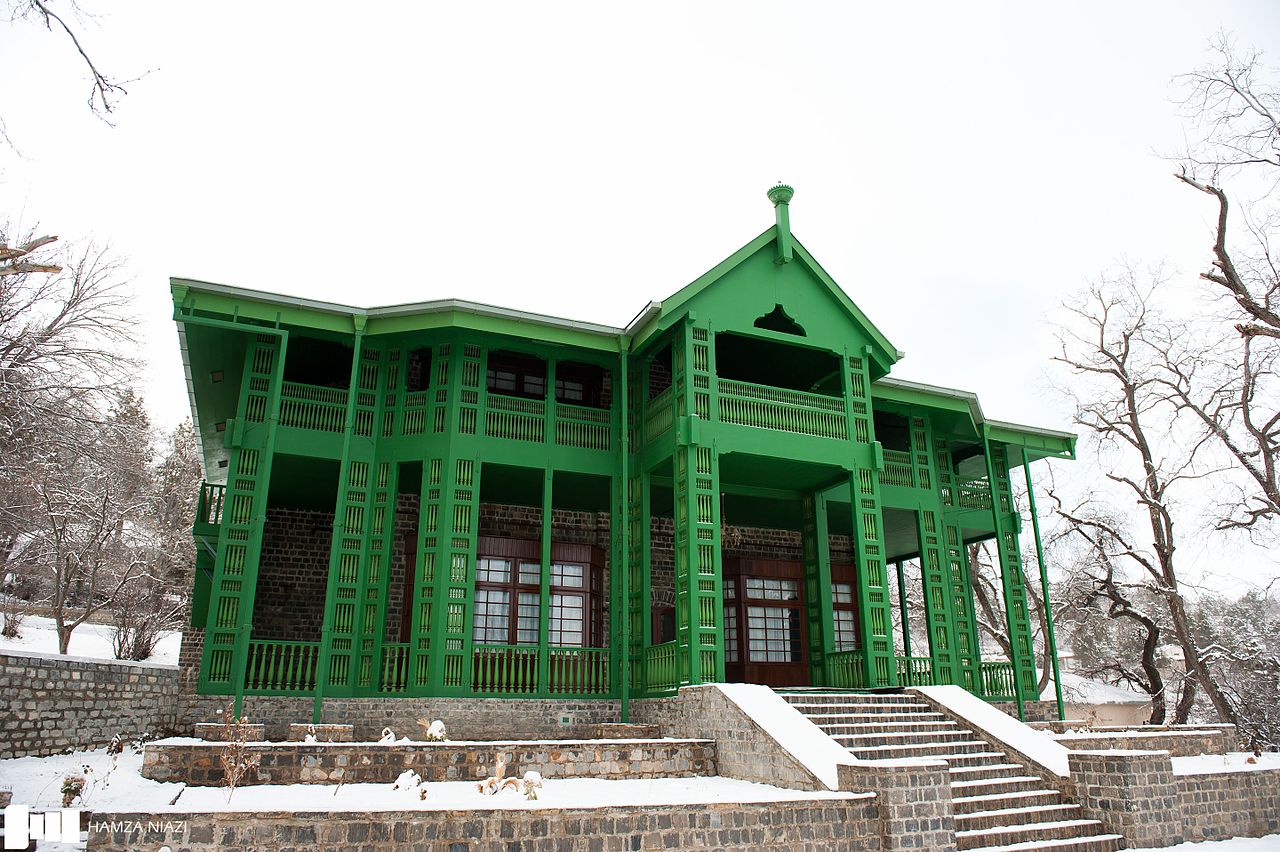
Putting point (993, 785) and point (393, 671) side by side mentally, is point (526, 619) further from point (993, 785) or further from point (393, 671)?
point (993, 785)

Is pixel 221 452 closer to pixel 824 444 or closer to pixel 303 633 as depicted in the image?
pixel 303 633

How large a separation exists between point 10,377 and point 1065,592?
2873 centimetres

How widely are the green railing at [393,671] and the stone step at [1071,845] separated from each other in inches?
329

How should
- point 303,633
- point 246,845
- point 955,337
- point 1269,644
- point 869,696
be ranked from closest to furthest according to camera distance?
point 246,845, point 869,696, point 303,633, point 1269,644, point 955,337

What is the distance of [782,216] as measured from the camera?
611 inches

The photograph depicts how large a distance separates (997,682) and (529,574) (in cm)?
1006

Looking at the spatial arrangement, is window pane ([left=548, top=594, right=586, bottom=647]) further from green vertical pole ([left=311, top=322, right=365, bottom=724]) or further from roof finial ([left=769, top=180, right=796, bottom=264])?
roof finial ([left=769, top=180, right=796, bottom=264])

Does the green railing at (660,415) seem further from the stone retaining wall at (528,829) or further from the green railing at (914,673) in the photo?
the stone retaining wall at (528,829)

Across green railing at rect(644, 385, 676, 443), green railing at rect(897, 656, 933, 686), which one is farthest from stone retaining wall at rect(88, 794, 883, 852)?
green railing at rect(644, 385, 676, 443)

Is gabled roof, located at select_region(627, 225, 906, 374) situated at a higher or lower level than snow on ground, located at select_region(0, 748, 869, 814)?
higher

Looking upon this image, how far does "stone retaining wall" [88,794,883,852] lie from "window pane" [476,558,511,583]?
7988 millimetres

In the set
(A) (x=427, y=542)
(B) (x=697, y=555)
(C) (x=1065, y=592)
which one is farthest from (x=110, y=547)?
(C) (x=1065, y=592)

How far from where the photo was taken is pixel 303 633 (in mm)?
15719

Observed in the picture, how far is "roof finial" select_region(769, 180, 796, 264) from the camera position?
1531cm
